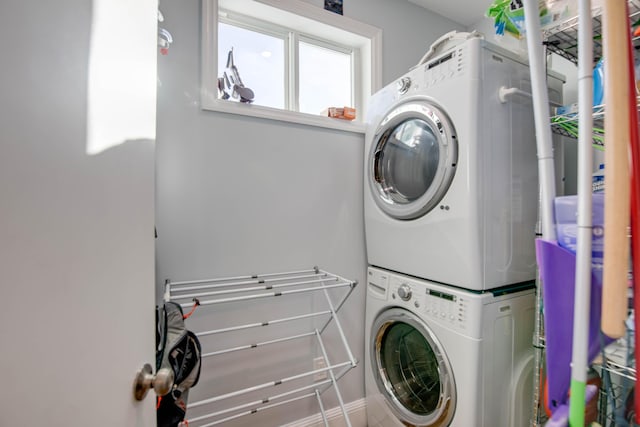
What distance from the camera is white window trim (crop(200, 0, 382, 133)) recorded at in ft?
4.47

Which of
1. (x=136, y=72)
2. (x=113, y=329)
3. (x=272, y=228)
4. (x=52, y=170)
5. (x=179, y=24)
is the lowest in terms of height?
(x=113, y=329)

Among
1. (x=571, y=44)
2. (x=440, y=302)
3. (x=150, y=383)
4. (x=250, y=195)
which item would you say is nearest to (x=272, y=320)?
(x=250, y=195)

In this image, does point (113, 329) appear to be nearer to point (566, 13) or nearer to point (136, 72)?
point (136, 72)

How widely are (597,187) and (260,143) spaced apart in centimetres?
144

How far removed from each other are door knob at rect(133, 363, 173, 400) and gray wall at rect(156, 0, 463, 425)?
815 mm

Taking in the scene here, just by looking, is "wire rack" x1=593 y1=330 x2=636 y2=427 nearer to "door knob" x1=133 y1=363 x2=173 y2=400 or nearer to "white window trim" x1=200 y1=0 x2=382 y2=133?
"door knob" x1=133 y1=363 x2=173 y2=400

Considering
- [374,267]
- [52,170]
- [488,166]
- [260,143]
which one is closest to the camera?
[52,170]

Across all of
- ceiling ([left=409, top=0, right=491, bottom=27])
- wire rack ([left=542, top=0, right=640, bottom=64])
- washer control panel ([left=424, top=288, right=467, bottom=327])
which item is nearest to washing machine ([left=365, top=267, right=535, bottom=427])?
washer control panel ([left=424, top=288, right=467, bottom=327])

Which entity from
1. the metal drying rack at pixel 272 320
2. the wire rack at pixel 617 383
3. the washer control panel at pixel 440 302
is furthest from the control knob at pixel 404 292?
the wire rack at pixel 617 383

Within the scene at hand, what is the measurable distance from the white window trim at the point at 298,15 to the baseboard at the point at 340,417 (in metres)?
1.62

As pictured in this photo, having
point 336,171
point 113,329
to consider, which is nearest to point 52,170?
point 113,329

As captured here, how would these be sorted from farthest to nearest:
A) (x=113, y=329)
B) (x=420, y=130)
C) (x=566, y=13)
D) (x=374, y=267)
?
(x=374, y=267) → (x=420, y=130) → (x=566, y=13) → (x=113, y=329)

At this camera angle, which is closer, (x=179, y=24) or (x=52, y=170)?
(x=52, y=170)

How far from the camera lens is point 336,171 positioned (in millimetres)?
1678
